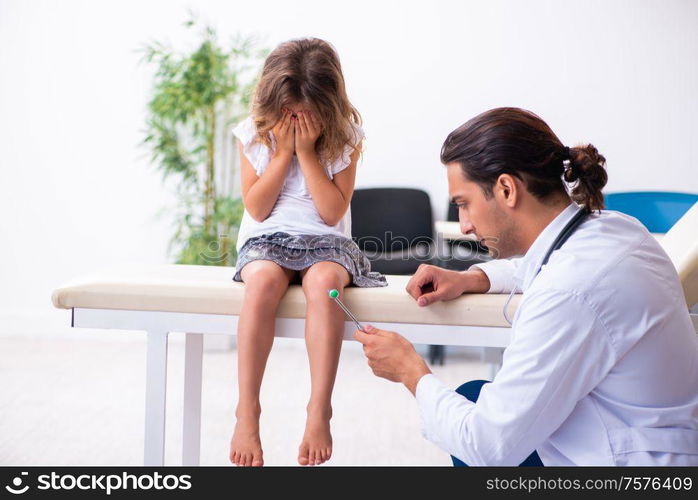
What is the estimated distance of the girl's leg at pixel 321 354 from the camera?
150 cm

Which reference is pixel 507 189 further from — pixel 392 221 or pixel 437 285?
pixel 392 221

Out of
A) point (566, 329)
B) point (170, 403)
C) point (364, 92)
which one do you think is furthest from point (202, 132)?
point (566, 329)

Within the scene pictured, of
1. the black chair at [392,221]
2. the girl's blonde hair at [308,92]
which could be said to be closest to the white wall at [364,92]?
the black chair at [392,221]

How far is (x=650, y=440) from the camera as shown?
1.04 m

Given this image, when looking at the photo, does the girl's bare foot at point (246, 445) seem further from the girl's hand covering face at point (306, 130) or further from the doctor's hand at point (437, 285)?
the girl's hand covering face at point (306, 130)

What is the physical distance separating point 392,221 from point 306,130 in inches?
81.0

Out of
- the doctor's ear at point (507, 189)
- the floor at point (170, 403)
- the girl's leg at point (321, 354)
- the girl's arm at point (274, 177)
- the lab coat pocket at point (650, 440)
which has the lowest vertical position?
the floor at point (170, 403)

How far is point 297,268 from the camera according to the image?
1.69 metres

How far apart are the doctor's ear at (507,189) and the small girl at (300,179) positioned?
0.53 metres

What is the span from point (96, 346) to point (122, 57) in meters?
1.54

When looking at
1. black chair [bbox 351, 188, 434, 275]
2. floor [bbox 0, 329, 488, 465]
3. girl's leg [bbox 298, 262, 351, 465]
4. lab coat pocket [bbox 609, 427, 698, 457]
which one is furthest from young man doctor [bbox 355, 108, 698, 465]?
black chair [bbox 351, 188, 434, 275]

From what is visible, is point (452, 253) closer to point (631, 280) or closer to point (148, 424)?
point (148, 424)

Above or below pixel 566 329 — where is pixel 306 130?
above

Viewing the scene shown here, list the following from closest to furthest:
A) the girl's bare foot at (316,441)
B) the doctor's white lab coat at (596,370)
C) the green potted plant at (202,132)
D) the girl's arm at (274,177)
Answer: the doctor's white lab coat at (596,370) < the girl's bare foot at (316,441) < the girl's arm at (274,177) < the green potted plant at (202,132)
